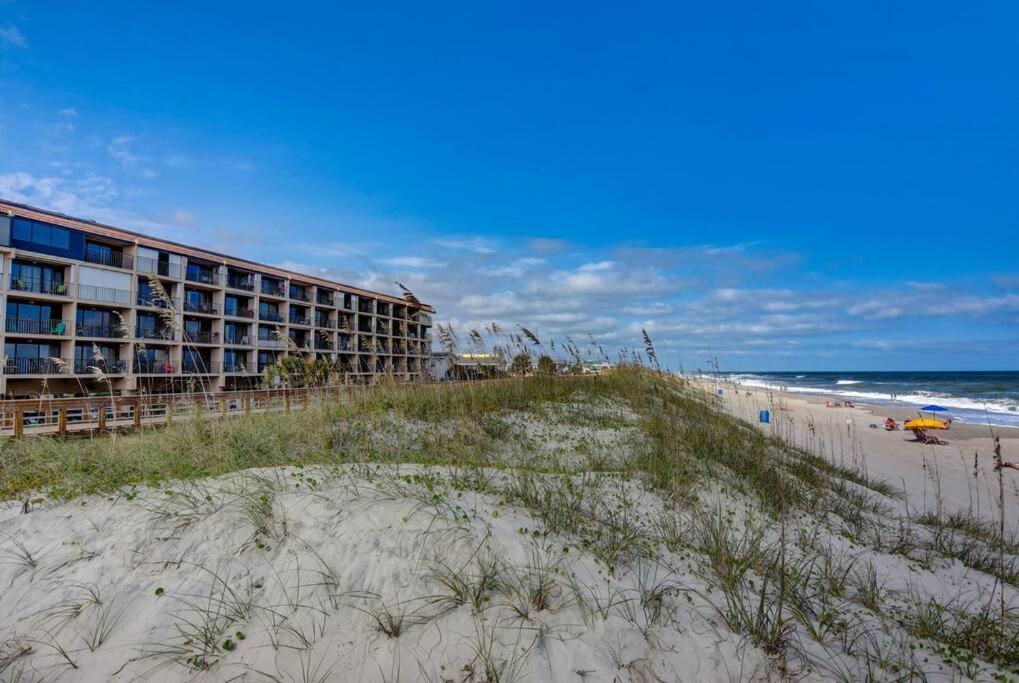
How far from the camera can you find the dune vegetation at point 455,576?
353cm

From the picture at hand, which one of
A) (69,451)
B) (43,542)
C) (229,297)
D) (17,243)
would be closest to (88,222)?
(17,243)

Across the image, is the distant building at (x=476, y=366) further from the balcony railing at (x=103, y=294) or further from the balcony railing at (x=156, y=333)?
the balcony railing at (x=103, y=294)

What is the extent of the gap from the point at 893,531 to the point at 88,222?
4264 centimetres

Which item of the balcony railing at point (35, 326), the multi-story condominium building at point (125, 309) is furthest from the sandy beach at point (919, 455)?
the balcony railing at point (35, 326)

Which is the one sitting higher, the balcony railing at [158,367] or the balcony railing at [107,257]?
the balcony railing at [107,257]

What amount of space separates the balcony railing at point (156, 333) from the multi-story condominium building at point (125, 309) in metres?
0.07

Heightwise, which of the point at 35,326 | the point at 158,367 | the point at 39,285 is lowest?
the point at 158,367

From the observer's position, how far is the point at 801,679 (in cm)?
346

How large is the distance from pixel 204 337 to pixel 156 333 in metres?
3.96

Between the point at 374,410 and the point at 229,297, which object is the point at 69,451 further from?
the point at 229,297

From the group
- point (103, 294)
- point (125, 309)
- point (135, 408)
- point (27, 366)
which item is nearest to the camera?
point (135, 408)

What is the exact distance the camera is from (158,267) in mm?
36625

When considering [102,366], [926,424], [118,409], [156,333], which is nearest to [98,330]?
[102,366]

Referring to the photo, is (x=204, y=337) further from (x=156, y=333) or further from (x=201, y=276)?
(x=201, y=276)
